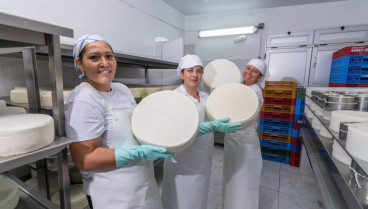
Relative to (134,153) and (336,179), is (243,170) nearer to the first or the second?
(336,179)

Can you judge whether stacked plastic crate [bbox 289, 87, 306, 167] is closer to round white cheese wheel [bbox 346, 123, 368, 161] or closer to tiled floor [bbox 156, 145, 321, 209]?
tiled floor [bbox 156, 145, 321, 209]

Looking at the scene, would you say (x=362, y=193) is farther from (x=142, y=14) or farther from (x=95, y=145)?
(x=142, y=14)

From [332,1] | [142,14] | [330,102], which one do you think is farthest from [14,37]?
[332,1]

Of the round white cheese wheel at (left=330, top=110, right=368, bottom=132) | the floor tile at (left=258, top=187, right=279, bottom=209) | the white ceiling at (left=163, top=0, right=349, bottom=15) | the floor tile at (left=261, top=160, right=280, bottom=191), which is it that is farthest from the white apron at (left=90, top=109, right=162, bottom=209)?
the white ceiling at (left=163, top=0, right=349, bottom=15)

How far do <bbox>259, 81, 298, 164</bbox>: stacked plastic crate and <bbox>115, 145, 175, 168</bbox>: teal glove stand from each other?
248 centimetres

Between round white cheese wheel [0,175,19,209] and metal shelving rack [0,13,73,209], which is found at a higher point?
metal shelving rack [0,13,73,209]

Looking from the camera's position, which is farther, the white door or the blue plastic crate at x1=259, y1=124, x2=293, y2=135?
the white door

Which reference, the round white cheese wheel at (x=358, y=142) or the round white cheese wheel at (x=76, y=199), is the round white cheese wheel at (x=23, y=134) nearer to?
the round white cheese wheel at (x=76, y=199)

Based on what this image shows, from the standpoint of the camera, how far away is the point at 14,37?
596 mm

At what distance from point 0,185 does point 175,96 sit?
0.96 meters

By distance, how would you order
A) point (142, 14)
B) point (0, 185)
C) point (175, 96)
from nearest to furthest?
point (0, 185)
point (175, 96)
point (142, 14)

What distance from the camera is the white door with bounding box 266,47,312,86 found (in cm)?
305

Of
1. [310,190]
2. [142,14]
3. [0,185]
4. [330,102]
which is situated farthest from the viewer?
[142,14]

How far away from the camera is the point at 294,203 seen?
1934mm
